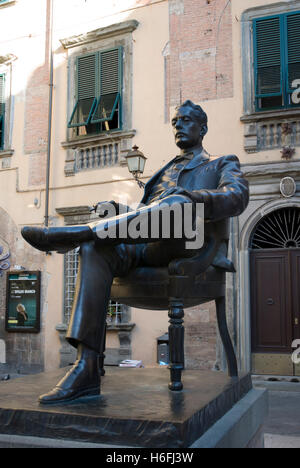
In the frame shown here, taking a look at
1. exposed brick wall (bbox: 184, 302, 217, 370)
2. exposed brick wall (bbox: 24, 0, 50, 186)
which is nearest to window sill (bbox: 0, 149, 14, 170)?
exposed brick wall (bbox: 24, 0, 50, 186)

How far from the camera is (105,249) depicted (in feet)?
7.94

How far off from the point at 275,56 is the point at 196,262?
745cm

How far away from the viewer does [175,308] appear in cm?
250

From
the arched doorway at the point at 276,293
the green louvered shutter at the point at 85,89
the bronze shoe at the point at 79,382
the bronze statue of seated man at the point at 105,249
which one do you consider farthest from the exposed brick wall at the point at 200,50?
the bronze shoe at the point at 79,382

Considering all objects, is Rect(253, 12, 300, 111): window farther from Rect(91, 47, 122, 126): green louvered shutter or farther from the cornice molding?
Rect(91, 47, 122, 126): green louvered shutter

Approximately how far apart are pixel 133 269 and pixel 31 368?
8218 millimetres

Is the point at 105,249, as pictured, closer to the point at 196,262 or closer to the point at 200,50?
the point at 196,262

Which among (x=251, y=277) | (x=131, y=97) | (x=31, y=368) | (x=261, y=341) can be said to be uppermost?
(x=131, y=97)

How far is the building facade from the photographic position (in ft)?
28.3

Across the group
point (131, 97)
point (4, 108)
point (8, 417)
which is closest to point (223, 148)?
point (131, 97)

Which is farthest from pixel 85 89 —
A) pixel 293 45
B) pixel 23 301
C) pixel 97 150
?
pixel 23 301

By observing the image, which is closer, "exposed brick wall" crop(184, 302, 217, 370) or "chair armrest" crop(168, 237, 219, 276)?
"chair armrest" crop(168, 237, 219, 276)

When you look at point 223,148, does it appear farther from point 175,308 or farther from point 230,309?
point 175,308

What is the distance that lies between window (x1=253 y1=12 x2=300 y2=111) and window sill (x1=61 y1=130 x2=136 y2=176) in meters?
2.65
